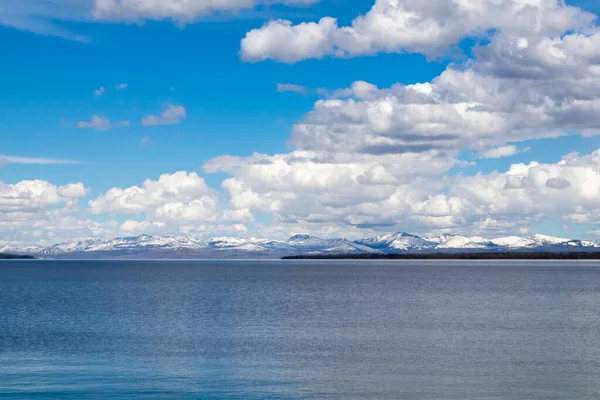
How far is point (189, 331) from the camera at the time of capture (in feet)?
208

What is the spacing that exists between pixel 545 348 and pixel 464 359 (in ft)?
27.8

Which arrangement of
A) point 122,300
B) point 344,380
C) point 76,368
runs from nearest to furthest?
point 344,380, point 76,368, point 122,300

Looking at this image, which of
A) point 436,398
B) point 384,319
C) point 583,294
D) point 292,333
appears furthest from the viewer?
point 583,294

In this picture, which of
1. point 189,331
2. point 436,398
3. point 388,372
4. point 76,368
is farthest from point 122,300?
point 436,398

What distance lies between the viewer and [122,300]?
101625 mm

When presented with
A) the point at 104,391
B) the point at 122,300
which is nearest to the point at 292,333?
the point at 104,391

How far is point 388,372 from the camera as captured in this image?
142 feet

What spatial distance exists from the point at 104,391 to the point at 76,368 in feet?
24.3

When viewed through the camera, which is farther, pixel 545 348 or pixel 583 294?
pixel 583 294

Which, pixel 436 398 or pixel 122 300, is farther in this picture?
pixel 122 300

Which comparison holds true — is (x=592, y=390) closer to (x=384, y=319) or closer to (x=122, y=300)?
(x=384, y=319)

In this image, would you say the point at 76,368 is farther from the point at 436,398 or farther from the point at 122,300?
the point at 122,300

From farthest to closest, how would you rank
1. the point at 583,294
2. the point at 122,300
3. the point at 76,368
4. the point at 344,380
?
the point at 583,294, the point at 122,300, the point at 76,368, the point at 344,380

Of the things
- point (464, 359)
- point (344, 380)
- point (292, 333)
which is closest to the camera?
point (344, 380)
